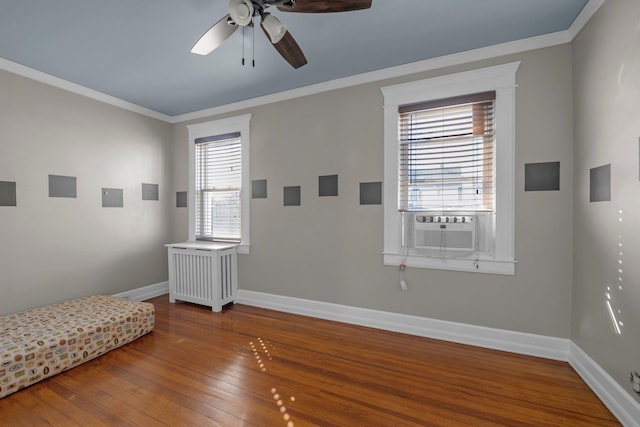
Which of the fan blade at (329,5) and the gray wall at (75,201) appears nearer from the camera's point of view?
the fan blade at (329,5)

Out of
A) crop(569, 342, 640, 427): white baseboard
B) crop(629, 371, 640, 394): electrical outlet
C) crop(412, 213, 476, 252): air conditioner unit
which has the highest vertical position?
crop(412, 213, 476, 252): air conditioner unit

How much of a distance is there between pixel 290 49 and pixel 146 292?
12.6 ft

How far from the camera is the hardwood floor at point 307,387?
1.75 meters

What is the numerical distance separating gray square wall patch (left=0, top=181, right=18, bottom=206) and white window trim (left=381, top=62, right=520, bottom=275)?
375 cm

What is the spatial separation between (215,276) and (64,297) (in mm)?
1639

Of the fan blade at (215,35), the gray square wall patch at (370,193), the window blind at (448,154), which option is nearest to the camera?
the fan blade at (215,35)

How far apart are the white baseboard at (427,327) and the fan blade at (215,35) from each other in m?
2.72

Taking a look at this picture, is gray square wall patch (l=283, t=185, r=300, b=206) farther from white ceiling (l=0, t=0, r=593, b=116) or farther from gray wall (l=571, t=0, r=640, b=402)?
gray wall (l=571, t=0, r=640, b=402)

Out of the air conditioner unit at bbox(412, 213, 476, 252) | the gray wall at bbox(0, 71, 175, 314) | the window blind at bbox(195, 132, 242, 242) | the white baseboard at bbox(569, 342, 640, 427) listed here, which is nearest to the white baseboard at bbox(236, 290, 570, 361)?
the white baseboard at bbox(569, 342, 640, 427)

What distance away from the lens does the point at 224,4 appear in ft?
6.66

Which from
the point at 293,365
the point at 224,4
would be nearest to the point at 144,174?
the point at 224,4

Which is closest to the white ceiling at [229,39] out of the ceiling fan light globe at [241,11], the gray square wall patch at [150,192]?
the ceiling fan light globe at [241,11]

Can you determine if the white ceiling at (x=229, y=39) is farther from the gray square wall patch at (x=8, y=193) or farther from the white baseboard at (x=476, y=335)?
the white baseboard at (x=476, y=335)

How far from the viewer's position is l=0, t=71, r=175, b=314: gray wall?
2832 mm
